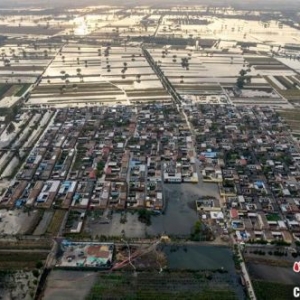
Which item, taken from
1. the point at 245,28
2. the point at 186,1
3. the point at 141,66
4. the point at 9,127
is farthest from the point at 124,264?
the point at 186,1

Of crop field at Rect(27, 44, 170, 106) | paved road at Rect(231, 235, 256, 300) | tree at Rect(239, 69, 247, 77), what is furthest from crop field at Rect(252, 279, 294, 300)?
tree at Rect(239, 69, 247, 77)

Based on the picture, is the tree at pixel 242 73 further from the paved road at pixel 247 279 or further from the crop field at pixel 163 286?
the crop field at pixel 163 286

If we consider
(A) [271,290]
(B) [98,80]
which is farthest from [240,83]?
(A) [271,290]

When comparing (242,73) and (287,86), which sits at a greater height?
(242,73)

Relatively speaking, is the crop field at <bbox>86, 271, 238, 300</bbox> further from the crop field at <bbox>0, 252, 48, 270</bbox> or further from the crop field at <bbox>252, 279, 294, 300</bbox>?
the crop field at <bbox>0, 252, 48, 270</bbox>

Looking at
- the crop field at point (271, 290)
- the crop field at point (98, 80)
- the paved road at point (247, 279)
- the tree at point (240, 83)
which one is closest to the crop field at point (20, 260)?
the paved road at point (247, 279)

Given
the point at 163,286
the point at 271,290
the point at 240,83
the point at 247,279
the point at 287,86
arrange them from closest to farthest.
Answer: the point at 271,290 < the point at 163,286 < the point at 247,279 < the point at 240,83 < the point at 287,86

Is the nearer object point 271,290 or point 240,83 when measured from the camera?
point 271,290

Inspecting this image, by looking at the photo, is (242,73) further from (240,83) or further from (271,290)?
(271,290)
